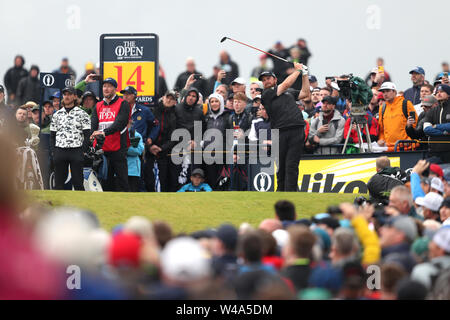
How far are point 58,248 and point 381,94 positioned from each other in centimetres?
1558

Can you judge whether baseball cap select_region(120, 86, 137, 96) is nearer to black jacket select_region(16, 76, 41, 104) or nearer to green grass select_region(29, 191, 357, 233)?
green grass select_region(29, 191, 357, 233)

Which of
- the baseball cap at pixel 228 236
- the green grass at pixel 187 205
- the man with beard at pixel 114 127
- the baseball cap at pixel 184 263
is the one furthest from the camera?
the man with beard at pixel 114 127

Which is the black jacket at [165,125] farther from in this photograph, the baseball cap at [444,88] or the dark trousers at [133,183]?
the baseball cap at [444,88]

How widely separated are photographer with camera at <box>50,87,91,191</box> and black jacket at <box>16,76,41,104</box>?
28.7 feet

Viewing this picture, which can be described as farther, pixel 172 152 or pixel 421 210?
pixel 172 152

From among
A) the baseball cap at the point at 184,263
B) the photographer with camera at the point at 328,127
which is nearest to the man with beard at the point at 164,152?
the photographer with camera at the point at 328,127

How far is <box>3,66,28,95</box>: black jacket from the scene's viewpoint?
86.5 feet

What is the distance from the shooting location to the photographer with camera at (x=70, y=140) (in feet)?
53.1

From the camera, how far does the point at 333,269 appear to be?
797cm

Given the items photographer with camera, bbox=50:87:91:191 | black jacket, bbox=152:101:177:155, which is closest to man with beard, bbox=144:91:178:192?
black jacket, bbox=152:101:177:155

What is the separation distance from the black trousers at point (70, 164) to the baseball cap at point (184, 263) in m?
9.57

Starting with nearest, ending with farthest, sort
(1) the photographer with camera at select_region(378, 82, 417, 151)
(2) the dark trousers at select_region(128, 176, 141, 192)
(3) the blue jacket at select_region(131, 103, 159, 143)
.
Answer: (2) the dark trousers at select_region(128, 176, 141, 192) < (1) the photographer with camera at select_region(378, 82, 417, 151) < (3) the blue jacket at select_region(131, 103, 159, 143)
